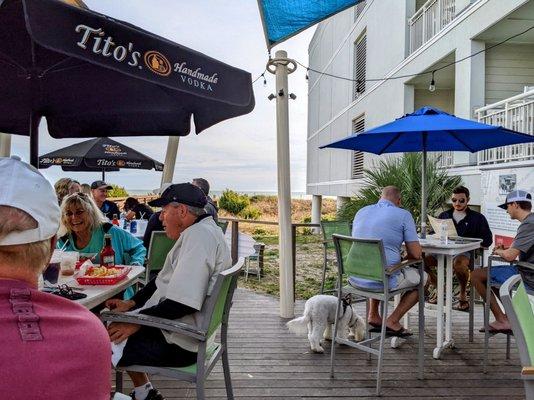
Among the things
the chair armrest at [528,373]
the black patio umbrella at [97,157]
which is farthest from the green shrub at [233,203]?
the chair armrest at [528,373]

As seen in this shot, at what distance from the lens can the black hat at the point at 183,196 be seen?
7.71 feet

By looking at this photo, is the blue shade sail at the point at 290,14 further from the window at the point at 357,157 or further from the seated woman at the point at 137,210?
the window at the point at 357,157

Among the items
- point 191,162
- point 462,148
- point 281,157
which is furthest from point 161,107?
point 191,162

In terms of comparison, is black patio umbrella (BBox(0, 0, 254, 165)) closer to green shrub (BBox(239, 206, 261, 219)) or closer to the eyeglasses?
the eyeglasses

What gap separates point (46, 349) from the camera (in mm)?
859

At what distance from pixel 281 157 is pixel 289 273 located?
4.34 ft

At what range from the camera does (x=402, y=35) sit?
10664mm

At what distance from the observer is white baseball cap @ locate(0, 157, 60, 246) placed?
0.97 meters

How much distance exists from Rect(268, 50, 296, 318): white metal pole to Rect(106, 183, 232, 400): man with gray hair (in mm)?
2708

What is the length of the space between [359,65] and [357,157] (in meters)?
3.32

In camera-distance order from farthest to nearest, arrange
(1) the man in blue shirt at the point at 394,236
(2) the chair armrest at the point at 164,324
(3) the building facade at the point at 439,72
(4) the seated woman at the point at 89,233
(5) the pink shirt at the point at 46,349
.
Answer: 1. (3) the building facade at the point at 439,72
2. (1) the man in blue shirt at the point at 394,236
3. (4) the seated woman at the point at 89,233
4. (2) the chair armrest at the point at 164,324
5. (5) the pink shirt at the point at 46,349

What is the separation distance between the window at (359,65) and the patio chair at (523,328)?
42.6 ft

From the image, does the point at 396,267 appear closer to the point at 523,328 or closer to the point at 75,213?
the point at 523,328

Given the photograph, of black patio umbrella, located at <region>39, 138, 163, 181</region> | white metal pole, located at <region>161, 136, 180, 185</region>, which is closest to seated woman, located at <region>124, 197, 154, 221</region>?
black patio umbrella, located at <region>39, 138, 163, 181</region>
